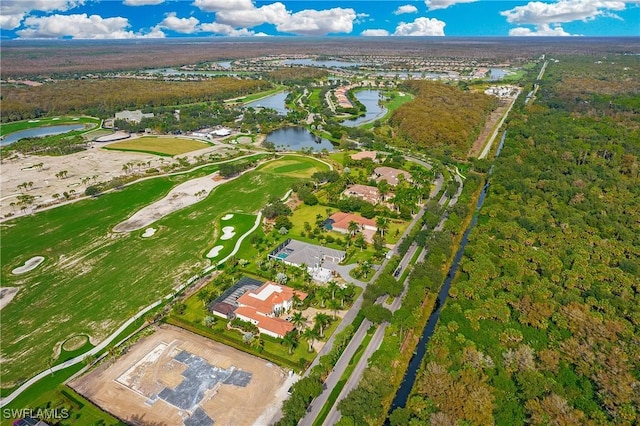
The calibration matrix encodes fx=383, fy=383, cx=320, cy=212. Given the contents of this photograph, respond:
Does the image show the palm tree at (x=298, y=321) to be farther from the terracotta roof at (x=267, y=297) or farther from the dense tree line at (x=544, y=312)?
the dense tree line at (x=544, y=312)

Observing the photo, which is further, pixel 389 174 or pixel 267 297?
pixel 389 174

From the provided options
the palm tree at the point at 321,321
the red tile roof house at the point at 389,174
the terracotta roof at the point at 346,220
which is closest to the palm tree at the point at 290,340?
the palm tree at the point at 321,321

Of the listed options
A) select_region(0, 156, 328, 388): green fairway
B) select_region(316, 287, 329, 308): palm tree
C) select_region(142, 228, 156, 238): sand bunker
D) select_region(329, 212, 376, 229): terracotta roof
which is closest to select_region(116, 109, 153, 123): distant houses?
select_region(0, 156, 328, 388): green fairway

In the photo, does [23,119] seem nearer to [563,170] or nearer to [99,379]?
[99,379]

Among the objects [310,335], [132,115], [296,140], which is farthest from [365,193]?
[132,115]

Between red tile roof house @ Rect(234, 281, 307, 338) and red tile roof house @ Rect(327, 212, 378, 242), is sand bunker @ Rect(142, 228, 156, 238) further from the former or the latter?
red tile roof house @ Rect(327, 212, 378, 242)

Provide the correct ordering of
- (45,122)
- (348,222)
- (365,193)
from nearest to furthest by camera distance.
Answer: (348,222) → (365,193) → (45,122)

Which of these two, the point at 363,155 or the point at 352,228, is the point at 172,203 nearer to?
the point at 352,228
